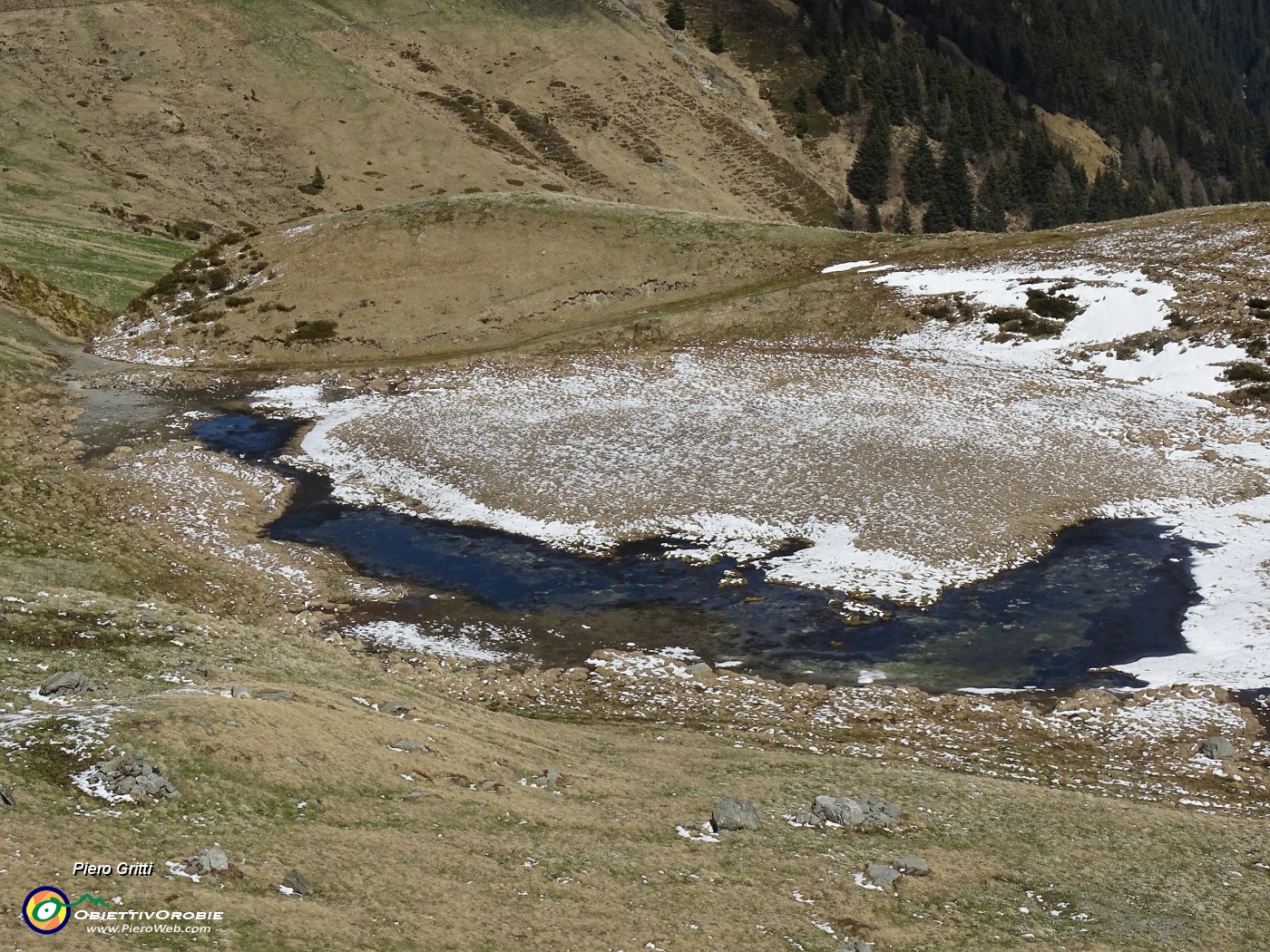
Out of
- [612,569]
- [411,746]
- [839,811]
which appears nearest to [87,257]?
[612,569]

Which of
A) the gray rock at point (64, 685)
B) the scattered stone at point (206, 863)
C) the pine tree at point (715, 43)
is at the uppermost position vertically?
the pine tree at point (715, 43)

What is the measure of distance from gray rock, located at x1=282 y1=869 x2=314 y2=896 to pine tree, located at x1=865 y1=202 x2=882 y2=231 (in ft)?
412

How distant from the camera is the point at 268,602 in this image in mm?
34656

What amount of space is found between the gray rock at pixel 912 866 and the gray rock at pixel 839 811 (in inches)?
62.2

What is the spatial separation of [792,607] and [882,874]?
1654 centimetres

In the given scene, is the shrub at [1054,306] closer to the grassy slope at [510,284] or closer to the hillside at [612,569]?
the hillside at [612,569]

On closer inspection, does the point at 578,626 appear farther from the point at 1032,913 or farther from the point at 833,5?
the point at 833,5

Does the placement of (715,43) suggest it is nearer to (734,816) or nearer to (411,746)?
(411,746)

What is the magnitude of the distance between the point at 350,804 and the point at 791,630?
1704cm

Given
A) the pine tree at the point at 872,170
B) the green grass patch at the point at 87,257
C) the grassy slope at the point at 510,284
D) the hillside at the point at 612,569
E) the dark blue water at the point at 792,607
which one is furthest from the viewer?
the pine tree at the point at 872,170

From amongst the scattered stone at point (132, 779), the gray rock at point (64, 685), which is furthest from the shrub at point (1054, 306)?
the scattered stone at point (132, 779)

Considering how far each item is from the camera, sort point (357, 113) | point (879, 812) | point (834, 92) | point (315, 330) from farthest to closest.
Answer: point (834, 92), point (357, 113), point (315, 330), point (879, 812)

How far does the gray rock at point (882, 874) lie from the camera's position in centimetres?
1817

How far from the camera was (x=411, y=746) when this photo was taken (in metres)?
21.6
